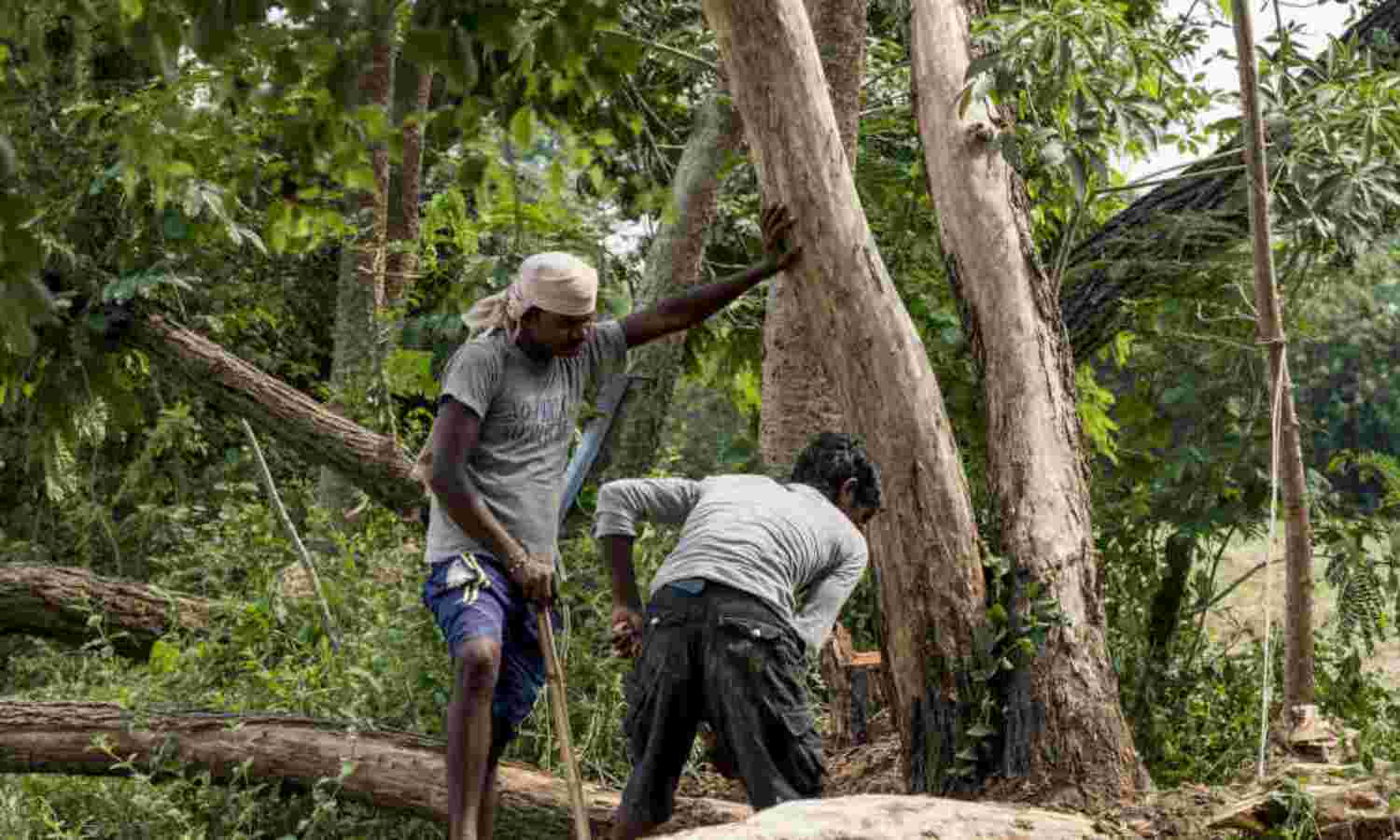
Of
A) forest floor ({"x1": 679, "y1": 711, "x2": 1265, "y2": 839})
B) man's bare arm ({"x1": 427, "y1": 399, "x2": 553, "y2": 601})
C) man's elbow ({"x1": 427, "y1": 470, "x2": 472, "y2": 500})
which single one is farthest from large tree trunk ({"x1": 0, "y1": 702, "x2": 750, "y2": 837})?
man's elbow ({"x1": 427, "y1": 470, "x2": 472, "y2": 500})

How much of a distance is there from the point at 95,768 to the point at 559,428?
2879mm

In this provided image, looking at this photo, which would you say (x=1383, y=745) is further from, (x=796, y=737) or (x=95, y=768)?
(x=95, y=768)

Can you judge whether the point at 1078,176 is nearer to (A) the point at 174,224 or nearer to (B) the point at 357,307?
(A) the point at 174,224

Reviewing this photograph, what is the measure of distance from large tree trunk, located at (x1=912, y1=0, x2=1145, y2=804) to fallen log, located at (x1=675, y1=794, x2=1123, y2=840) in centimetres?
38

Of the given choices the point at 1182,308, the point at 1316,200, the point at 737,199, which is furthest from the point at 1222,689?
the point at 737,199

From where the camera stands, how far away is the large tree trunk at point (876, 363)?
5219mm

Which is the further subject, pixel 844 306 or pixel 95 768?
pixel 95 768

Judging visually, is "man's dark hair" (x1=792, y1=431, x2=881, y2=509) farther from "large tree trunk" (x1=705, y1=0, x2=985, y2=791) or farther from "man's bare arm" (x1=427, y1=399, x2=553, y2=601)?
"man's bare arm" (x1=427, y1=399, x2=553, y2=601)

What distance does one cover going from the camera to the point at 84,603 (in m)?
8.16

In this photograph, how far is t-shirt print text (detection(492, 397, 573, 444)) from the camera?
475 centimetres

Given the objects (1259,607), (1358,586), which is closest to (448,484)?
(1358,586)

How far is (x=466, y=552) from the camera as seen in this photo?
→ 4770mm

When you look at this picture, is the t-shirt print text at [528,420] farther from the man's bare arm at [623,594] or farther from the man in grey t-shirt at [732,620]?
the man's bare arm at [623,594]

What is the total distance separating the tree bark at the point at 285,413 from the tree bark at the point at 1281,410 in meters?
3.70
